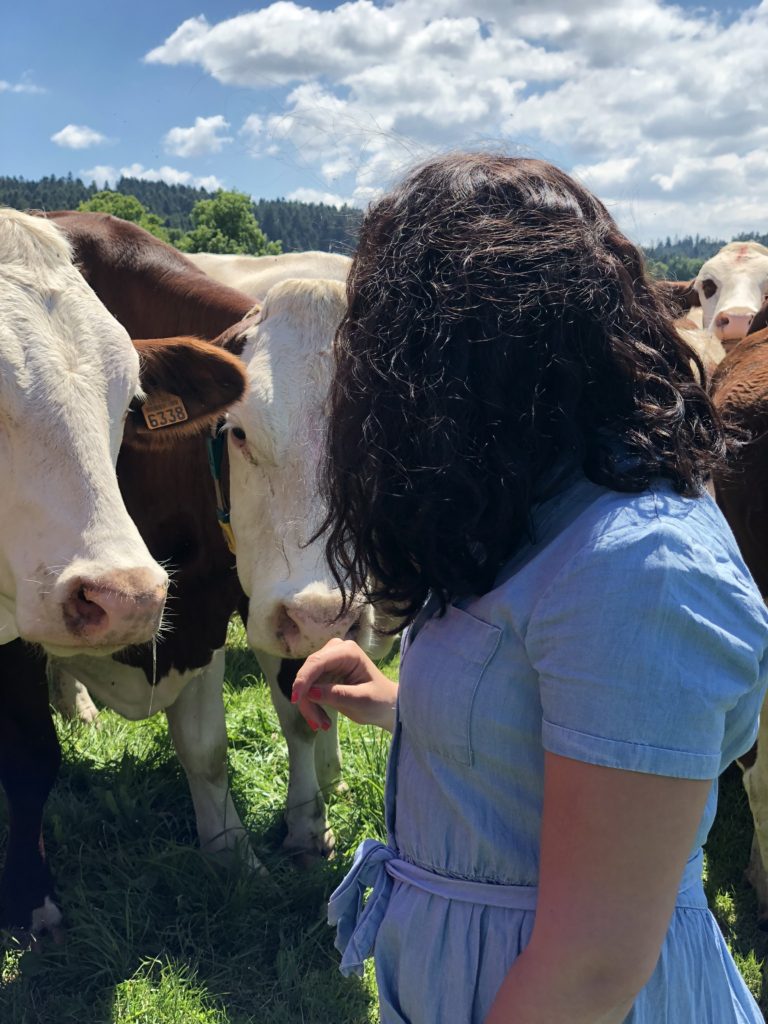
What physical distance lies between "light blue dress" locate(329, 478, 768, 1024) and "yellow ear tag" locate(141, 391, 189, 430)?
77.2 inches

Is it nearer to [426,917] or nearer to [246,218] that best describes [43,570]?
[426,917]

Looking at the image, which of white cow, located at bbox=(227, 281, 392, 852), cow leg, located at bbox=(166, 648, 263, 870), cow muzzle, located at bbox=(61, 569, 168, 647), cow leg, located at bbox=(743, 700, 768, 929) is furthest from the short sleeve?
cow leg, located at bbox=(166, 648, 263, 870)

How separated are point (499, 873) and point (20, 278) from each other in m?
2.13

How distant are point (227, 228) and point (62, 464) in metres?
49.2

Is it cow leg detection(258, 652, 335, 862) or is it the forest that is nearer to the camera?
the forest

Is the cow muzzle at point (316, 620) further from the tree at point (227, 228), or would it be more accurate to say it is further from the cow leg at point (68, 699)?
the tree at point (227, 228)

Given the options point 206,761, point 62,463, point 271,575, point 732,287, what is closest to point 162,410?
point 271,575

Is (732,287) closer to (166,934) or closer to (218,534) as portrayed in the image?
(218,534)

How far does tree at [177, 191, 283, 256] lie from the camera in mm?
47219

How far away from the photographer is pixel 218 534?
367cm

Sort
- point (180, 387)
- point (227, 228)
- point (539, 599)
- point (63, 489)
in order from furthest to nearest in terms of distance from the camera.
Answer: point (227, 228) < point (180, 387) < point (63, 489) < point (539, 599)

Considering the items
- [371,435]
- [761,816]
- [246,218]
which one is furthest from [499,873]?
[246,218]

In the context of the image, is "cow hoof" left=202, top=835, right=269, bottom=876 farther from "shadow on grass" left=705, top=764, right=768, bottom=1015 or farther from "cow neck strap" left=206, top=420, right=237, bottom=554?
"shadow on grass" left=705, top=764, right=768, bottom=1015

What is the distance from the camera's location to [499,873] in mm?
1192
